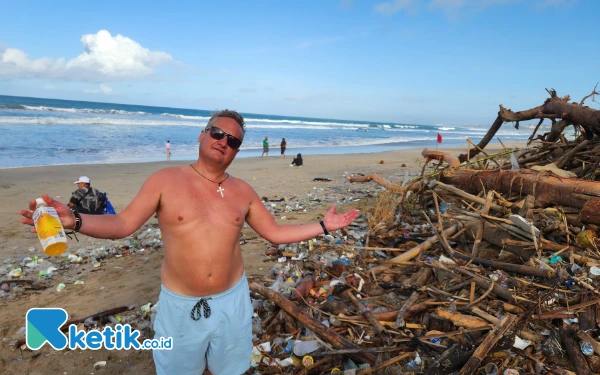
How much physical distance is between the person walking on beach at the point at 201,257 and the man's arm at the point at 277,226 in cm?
18

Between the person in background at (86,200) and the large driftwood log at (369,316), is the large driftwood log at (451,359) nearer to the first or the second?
the large driftwood log at (369,316)

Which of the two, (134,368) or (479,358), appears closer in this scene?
(479,358)

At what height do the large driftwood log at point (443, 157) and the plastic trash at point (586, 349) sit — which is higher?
the large driftwood log at point (443, 157)

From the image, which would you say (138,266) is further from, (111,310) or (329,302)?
(329,302)

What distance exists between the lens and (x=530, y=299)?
3129 millimetres

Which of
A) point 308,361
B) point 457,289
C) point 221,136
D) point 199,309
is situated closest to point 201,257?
point 199,309

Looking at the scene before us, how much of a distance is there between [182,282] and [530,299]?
2.89m

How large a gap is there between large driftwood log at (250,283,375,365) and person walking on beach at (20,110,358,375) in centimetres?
91

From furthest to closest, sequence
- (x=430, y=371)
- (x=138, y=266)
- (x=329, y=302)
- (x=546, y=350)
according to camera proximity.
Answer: (x=138, y=266) < (x=329, y=302) < (x=546, y=350) < (x=430, y=371)

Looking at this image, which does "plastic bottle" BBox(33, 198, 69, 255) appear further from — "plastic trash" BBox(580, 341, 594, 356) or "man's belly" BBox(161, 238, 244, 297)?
"plastic trash" BBox(580, 341, 594, 356)

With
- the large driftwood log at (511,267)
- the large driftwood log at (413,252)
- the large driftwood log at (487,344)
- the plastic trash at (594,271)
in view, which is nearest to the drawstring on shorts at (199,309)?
the large driftwood log at (487,344)

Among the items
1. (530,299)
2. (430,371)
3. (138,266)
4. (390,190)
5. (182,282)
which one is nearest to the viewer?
(182,282)

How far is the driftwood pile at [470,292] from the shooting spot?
8.87 ft

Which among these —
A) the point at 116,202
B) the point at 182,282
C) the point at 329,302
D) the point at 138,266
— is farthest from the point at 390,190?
the point at 116,202
